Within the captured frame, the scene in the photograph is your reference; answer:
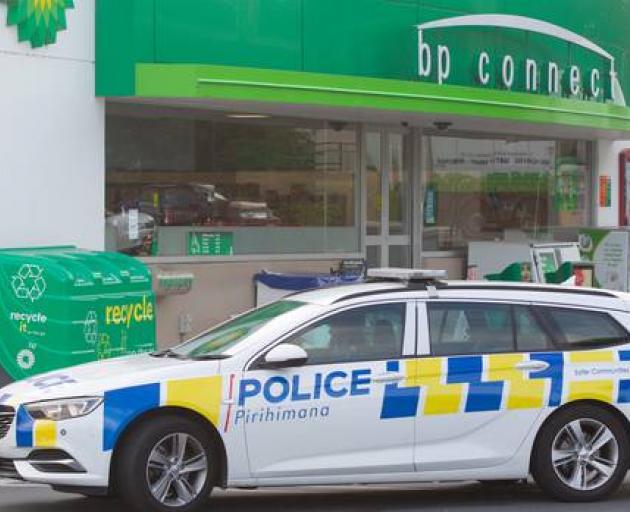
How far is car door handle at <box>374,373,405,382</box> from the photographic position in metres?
7.79

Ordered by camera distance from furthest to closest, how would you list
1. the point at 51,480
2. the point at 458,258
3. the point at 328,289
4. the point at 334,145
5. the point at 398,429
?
the point at 458,258, the point at 334,145, the point at 328,289, the point at 398,429, the point at 51,480

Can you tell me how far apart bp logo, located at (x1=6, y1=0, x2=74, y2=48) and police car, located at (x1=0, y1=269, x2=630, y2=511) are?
17.4ft

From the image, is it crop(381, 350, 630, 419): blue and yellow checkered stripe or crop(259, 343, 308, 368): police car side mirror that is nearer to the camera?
crop(259, 343, 308, 368): police car side mirror

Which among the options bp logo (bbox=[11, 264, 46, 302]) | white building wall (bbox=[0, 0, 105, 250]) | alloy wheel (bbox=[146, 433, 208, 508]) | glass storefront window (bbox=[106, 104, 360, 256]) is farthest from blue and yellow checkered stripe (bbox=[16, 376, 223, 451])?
glass storefront window (bbox=[106, 104, 360, 256])

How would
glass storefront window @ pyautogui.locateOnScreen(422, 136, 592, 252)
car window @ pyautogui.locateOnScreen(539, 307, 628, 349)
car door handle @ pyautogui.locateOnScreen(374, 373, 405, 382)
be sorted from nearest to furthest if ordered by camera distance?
1. car door handle @ pyautogui.locateOnScreen(374, 373, 405, 382)
2. car window @ pyautogui.locateOnScreen(539, 307, 628, 349)
3. glass storefront window @ pyautogui.locateOnScreen(422, 136, 592, 252)

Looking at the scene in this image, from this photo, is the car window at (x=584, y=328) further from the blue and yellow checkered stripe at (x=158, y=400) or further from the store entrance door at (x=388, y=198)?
the store entrance door at (x=388, y=198)

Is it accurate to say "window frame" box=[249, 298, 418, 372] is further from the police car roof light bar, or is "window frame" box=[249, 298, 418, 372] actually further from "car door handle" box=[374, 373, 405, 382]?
the police car roof light bar

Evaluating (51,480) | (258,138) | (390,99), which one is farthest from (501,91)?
(51,480)

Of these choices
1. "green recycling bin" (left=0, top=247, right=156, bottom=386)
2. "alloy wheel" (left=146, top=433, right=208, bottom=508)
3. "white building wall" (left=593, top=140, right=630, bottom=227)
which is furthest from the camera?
"white building wall" (left=593, top=140, right=630, bottom=227)

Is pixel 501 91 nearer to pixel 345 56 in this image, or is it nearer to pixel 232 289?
pixel 345 56

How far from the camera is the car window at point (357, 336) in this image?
7828 millimetres

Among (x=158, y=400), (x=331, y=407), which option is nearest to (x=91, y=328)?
(x=158, y=400)

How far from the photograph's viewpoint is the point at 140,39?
13.0 meters

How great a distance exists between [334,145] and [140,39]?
4.14m
